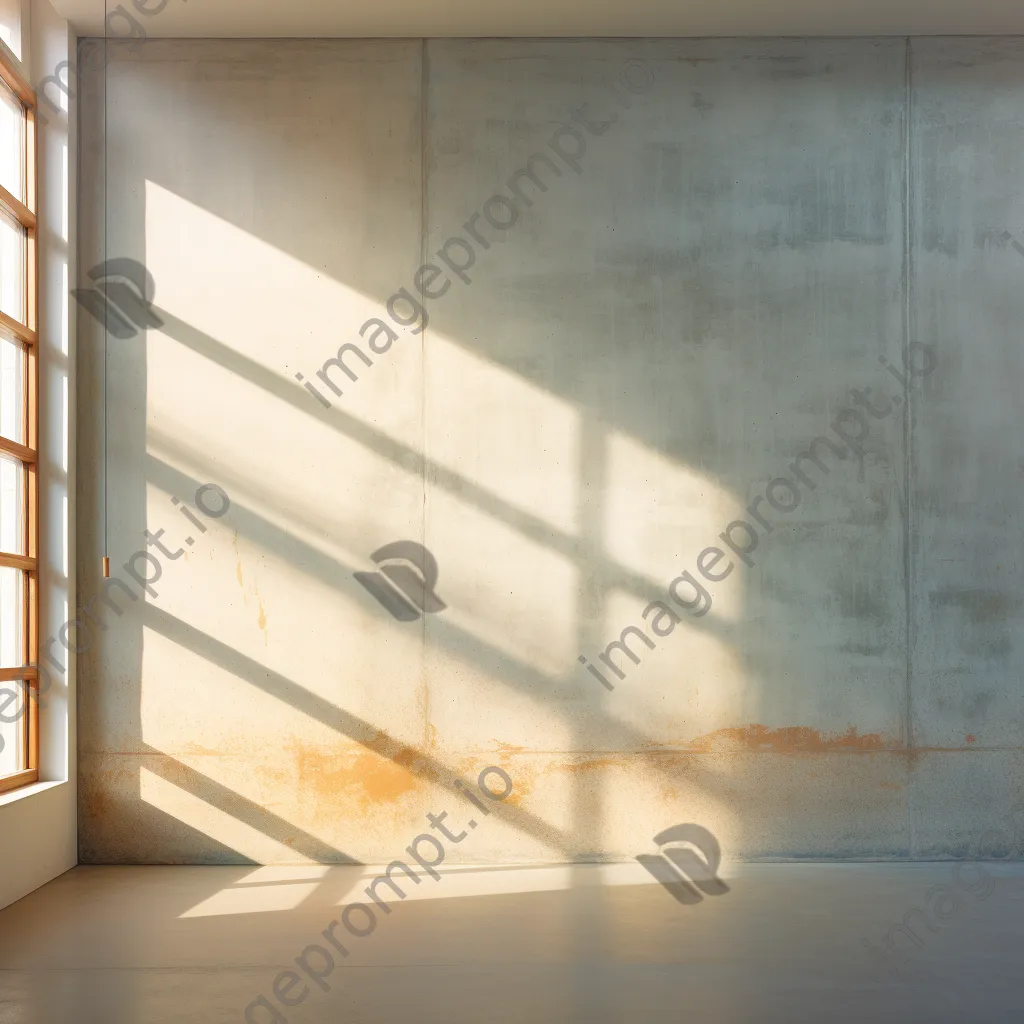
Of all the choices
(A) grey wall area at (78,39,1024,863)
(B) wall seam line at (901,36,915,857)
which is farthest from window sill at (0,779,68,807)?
(B) wall seam line at (901,36,915,857)

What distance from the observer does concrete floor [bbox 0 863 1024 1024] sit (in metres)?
4.85

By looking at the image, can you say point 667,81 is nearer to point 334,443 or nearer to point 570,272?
point 570,272

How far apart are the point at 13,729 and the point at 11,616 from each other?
0.72 meters

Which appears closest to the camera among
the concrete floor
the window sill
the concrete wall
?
A: the concrete floor

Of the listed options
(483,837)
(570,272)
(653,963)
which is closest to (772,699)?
(483,837)

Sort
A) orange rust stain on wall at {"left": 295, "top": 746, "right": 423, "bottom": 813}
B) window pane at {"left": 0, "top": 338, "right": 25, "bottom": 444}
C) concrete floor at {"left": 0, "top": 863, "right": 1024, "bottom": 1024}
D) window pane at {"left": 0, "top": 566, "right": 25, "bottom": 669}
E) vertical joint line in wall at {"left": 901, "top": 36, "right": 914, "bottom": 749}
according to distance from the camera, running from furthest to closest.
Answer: vertical joint line in wall at {"left": 901, "top": 36, "right": 914, "bottom": 749}
orange rust stain on wall at {"left": 295, "top": 746, "right": 423, "bottom": 813}
window pane at {"left": 0, "top": 338, "right": 25, "bottom": 444}
window pane at {"left": 0, "top": 566, "right": 25, "bottom": 669}
concrete floor at {"left": 0, "top": 863, "right": 1024, "bottom": 1024}

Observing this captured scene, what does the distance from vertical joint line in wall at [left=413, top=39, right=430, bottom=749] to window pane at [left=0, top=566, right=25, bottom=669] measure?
2594mm

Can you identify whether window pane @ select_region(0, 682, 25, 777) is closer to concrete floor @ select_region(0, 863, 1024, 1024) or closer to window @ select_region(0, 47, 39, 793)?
window @ select_region(0, 47, 39, 793)

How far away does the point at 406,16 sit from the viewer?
24.9ft

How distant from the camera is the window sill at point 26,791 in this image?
22.0 ft
